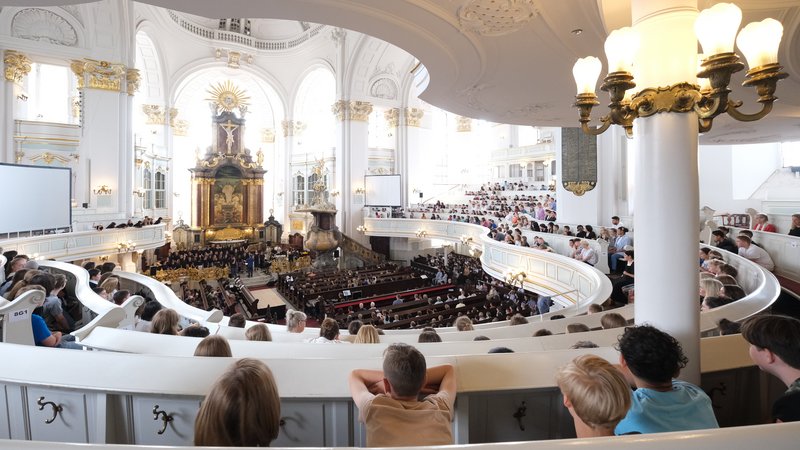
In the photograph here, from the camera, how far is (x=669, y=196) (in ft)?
8.00

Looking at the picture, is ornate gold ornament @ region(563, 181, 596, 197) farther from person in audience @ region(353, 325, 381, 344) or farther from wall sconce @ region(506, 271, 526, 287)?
person in audience @ region(353, 325, 381, 344)

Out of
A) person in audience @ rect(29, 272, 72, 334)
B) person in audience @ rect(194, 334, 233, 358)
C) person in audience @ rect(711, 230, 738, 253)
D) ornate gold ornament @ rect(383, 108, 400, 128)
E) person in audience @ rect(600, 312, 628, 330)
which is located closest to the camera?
person in audience @ rect(194, 334, 233, 358)

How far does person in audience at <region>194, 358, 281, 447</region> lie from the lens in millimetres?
1321

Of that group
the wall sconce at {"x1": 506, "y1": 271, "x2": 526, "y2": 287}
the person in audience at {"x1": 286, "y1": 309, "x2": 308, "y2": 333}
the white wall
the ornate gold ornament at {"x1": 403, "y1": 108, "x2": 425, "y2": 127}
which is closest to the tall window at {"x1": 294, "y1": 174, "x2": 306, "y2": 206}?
the ornate gold ornament at {"x1": 403, "y1": 108, "x2": 425, "y2": 127}

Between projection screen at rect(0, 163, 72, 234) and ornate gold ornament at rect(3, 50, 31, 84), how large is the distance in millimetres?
7494

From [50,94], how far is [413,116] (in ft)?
63.2

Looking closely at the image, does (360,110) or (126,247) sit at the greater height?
(360,110)

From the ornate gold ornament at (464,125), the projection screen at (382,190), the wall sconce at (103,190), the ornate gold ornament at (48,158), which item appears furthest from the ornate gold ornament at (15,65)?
the ornate gold ornament at (464,125)

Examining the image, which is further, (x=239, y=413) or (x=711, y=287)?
(x=711, y=287)

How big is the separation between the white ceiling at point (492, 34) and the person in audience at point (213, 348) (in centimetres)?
270

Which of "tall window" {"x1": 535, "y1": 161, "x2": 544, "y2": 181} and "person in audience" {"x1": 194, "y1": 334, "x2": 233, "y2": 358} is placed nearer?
"person in audience" {"x1": 194, "y1": 334, "x2": 233, "y2": 358}

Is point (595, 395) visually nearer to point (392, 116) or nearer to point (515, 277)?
point (515, 277)

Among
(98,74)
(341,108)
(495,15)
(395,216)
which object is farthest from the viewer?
(341,108)

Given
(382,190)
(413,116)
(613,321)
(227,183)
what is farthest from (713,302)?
(227,183)
